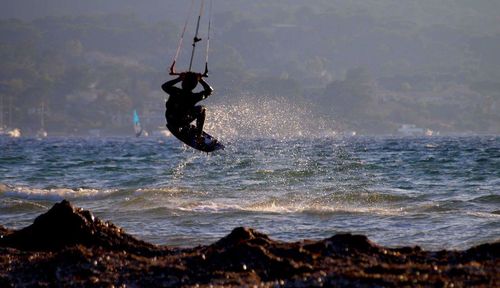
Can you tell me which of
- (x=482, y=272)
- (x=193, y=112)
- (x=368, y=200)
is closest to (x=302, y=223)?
(x=193, y=112)

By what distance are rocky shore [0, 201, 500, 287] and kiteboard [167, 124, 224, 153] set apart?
7.21 metres

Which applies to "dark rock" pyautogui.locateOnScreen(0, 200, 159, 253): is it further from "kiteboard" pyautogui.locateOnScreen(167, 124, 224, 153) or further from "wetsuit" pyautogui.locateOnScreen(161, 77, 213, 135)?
"kiteboard" pyautogui.locateOnScreen(167, 124, 224, 153)

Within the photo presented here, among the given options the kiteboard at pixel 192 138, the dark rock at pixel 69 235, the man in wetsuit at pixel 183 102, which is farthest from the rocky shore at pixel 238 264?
the kiteboard at pixel 192 138

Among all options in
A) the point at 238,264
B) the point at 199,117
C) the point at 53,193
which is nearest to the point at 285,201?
the point at 199,117

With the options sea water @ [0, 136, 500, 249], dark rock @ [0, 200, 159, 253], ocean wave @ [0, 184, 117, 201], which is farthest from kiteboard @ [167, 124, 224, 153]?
dark rock @ [0, 200, 159, 253]

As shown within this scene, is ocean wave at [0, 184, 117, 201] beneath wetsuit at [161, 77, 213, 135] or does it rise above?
beneath

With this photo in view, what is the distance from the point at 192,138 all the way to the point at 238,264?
29.9 feet

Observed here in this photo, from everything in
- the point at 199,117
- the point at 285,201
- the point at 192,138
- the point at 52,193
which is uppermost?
the point at 199,117

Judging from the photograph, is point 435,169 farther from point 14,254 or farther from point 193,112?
point 14,254

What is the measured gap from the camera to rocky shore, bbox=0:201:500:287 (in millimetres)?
6992

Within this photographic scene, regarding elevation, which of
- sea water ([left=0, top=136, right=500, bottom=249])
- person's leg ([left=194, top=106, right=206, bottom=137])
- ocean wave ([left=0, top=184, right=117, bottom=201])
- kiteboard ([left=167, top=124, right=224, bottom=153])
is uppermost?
person's leg ([left=194, top=106, right=206, bottom=137])

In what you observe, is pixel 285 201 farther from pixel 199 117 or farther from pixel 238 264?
pixel 238 264

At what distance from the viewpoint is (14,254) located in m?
8.57

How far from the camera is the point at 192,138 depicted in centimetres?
1662
